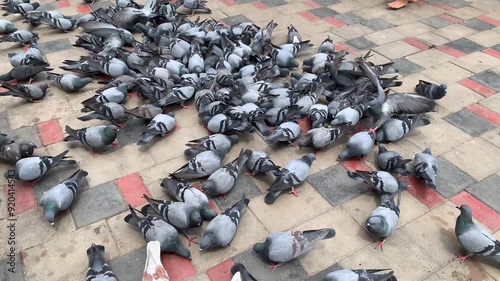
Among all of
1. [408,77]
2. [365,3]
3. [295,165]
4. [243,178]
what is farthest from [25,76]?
[365,3]

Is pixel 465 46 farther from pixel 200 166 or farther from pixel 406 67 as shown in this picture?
pixel 200 166

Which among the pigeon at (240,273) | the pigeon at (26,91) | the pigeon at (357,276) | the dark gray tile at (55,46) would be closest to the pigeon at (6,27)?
the dark gray tile at (55,46)

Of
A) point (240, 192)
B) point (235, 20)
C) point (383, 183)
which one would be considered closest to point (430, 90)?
point (383, 183)

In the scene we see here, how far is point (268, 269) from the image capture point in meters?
2.77

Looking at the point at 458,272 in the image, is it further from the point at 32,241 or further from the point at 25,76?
the point at 25,76

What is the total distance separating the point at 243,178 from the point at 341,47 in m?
2.88

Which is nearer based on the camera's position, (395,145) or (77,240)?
(77,240)

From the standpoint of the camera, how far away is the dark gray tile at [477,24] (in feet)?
19.9

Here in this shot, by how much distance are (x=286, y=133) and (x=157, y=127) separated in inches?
47.5

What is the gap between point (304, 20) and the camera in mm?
6273

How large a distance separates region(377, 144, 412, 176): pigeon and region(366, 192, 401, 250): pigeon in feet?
1.58

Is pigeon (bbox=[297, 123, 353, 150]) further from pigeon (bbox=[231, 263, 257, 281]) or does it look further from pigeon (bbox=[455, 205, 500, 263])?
pigeon (bbox=[231, 263, 257, 281])

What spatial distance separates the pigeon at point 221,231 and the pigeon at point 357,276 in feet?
2.32

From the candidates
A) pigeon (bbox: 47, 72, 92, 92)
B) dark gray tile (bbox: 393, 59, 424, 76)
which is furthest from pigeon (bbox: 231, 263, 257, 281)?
dark gray tile (bbox: 393, 59, 424, 76)
